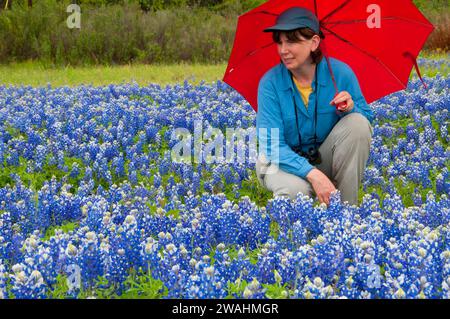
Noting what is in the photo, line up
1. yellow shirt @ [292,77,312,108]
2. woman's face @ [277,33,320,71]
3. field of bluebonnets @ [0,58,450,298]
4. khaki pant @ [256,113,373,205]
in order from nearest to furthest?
field of bluebonnets @ [0,58,450,298] → woman's face @ [277,33,320,71] → khaki pant @ [256,113,373,205] → yellow shirt @ [292,77,312,108]

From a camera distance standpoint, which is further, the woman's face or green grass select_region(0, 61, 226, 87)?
green grass select_region(0, 61, 226, 87)

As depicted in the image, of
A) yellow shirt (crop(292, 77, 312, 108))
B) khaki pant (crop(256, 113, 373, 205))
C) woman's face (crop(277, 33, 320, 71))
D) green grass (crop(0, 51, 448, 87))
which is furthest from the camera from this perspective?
green grass (crop(0, 51, 448, 87))

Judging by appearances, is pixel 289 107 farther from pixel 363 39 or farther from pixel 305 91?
pixel 363 39

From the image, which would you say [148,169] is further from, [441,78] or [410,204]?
[441,78]

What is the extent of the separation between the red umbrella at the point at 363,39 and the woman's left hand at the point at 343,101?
0.81 metres

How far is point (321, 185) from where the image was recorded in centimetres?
514

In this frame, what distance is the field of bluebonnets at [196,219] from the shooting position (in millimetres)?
3494

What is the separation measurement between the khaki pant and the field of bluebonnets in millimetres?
276

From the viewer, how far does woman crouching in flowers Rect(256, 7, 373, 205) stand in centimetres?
528

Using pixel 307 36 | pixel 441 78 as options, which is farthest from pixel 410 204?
pixel 441 78

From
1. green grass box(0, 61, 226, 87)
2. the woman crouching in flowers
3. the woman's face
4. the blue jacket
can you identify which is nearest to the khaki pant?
the woman crouching in flowers

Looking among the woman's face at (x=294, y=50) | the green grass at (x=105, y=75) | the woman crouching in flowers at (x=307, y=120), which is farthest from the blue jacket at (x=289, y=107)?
the green grass at (x=105, y=75)

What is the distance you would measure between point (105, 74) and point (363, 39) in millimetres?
10401

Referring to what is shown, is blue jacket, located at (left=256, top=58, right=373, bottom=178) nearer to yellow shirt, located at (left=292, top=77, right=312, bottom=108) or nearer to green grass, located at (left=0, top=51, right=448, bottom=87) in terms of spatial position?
yellow shirt, located at (left=292, top=77, right=312, bottom=108)
